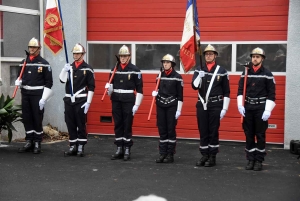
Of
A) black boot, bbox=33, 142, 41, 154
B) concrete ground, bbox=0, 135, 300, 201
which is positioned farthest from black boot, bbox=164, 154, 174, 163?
black boot, bbox=33, 142, 41, 154

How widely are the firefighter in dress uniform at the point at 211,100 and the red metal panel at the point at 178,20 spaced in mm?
2437

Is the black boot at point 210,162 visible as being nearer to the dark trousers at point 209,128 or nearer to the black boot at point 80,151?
the dark trousers at point 209,128

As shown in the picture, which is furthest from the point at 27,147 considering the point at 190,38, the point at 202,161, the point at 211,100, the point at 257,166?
the point at 257,166

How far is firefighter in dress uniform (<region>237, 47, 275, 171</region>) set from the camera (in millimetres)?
8891

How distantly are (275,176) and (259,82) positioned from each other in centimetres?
161

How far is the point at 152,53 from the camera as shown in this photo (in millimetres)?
12289

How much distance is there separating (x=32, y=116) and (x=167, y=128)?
285 centimetres

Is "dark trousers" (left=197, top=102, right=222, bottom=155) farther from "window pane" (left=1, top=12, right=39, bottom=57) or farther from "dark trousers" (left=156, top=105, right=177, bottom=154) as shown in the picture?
"window pane" (left=1, top=12, right=39, bottom=57)

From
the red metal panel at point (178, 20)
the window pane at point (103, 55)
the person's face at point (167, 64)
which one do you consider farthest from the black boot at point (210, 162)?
the window pane at point (103, 55)

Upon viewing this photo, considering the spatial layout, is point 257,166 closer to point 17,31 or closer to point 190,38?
point 190,38

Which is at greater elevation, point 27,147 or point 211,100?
point 211,100

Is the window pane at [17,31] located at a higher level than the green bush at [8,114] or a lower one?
higher

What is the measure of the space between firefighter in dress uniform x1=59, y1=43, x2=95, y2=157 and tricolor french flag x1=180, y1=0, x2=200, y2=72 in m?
1.96

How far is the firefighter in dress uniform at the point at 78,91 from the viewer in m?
10.0
